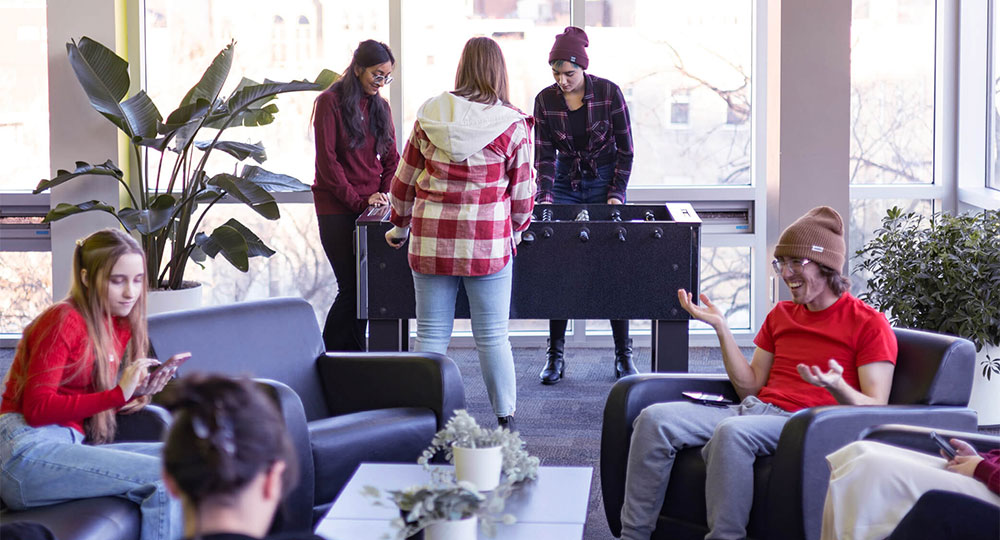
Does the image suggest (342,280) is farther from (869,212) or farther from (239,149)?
(869,212)

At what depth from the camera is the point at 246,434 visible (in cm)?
134

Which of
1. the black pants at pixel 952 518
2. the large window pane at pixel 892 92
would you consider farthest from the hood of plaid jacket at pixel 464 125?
the large window pane at pixel 892 92

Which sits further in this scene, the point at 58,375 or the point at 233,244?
the point at 233,244

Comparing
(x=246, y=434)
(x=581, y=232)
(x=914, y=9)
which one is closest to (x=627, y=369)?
(x=581, y=232)

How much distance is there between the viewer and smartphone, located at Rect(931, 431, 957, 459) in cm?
258

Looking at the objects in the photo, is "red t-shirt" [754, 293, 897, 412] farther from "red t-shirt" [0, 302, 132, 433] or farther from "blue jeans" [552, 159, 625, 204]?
"blue jeans" [552, 159, 625, 204]

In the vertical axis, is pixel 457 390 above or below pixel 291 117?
below

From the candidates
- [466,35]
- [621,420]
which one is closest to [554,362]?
[466,35]

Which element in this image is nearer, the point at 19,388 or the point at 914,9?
the point at 19,388

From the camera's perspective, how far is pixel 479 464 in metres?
2.65

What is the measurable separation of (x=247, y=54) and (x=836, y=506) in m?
5.05

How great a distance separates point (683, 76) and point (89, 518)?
16.2ft

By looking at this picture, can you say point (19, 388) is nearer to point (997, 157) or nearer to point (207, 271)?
point (207, 271)

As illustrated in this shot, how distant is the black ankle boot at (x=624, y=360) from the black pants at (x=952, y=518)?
11.4ft
